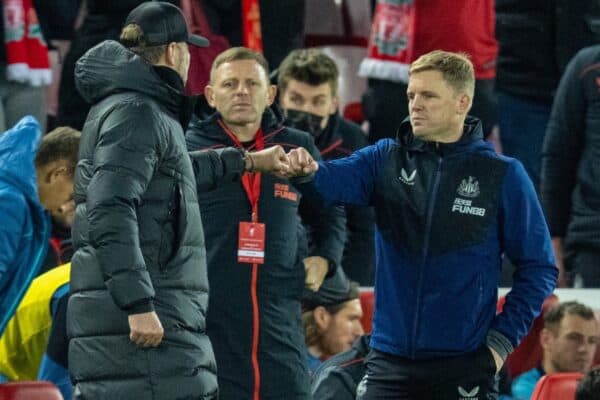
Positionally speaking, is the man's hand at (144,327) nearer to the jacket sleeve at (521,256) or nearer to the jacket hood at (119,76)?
the jacket hood at (119,76)

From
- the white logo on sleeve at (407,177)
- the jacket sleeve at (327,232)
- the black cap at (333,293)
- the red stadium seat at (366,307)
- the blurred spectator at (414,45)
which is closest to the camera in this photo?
the white logo on sleeve at (407,177)

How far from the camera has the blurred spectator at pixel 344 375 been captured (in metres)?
6.34

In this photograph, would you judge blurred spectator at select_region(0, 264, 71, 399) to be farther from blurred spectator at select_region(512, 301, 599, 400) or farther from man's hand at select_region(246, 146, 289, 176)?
blurred spectator at select_region(512, 301, 599, 400)

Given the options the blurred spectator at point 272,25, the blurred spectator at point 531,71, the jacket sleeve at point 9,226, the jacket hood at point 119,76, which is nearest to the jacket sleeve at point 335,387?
the jacket sleeve at point 9,226

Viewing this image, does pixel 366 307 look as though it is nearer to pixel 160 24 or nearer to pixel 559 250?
pixel 559 250

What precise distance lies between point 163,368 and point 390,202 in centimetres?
102

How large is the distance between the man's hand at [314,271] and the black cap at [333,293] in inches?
17.2

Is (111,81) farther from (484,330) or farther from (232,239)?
(484,330)

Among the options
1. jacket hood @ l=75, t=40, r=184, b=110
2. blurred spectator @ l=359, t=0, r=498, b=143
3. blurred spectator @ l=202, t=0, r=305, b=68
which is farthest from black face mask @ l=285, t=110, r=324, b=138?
jacket hood @ l=75, t=40, r=184, b=110

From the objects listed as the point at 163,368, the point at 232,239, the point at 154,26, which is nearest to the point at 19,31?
the point at 232,239

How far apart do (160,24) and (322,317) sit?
89.2 inches

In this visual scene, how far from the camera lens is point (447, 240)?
5551 mm

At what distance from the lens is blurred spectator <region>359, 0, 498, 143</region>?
8.23m

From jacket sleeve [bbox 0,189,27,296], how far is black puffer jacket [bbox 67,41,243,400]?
46 cm
